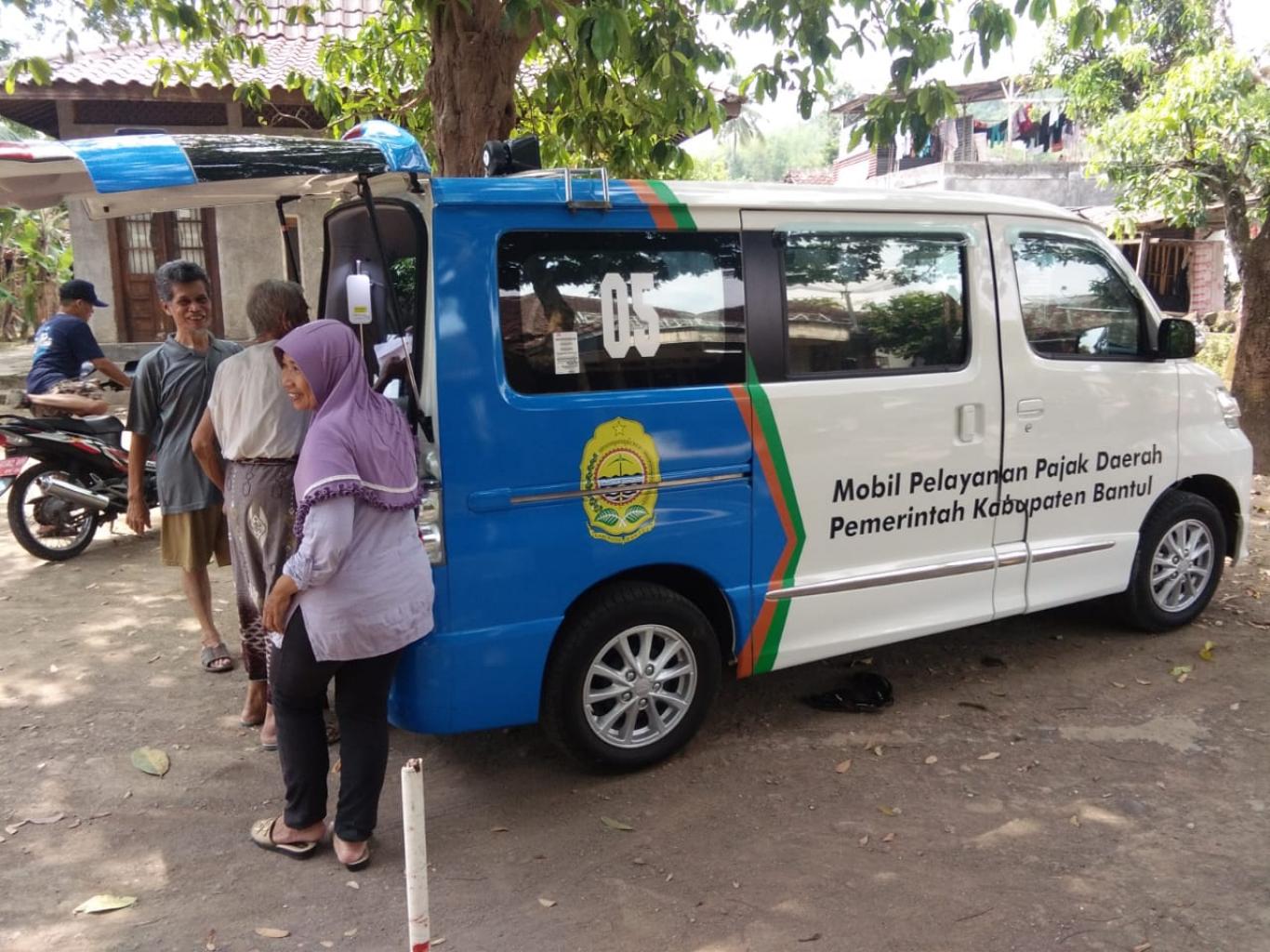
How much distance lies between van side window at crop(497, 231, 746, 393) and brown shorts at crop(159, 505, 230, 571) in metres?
1.74

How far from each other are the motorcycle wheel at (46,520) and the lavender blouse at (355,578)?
4299mm

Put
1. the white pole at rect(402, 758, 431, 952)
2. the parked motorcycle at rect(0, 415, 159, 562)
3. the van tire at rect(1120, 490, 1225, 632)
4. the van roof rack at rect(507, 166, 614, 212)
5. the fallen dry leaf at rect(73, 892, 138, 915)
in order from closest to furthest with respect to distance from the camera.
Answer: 1. the white pole at rect(402, 758, 431, 952)
2. the fallen dry leaf at rect(73, 892, 138, 915)
3. the van roof rack at rect(507, 166, 614, 212)
4. the van tire at rect(1120, 490, 1225, 632)
5. the parked motorcycle at rect(0, 415, 159, 562)

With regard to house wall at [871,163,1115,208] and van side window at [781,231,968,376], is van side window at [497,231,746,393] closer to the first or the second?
van side window at [781,231,968,376]

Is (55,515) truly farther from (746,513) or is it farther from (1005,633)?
(1005,633)

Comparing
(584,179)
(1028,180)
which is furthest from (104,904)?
(1028,180)

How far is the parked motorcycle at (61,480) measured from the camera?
6.30m

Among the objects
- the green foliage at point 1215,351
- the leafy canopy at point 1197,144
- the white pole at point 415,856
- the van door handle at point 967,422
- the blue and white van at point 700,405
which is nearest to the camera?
the white pole at point 415,856

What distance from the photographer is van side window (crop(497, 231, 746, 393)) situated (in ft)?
10.8

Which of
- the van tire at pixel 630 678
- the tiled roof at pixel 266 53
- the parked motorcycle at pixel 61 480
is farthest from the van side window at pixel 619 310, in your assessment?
the tiled roof at pixel 266 53

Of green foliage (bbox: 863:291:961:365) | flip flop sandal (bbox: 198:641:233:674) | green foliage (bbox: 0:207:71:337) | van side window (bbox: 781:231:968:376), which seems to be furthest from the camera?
green foliage (bbox: 0:207:71:337)

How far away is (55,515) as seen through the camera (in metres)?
6.44

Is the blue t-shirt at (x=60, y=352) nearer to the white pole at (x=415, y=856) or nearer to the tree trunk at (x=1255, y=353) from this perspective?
the white pole at (x=415, y=856)

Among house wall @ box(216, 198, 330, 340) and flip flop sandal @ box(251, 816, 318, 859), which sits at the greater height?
house wall @ box(216, 198, 330, 340)

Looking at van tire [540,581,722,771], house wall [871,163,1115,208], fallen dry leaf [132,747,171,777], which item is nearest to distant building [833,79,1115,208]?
house wall [871,163,1115,208]
